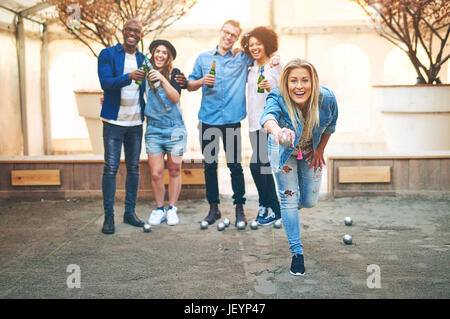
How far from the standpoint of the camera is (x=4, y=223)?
207 inches

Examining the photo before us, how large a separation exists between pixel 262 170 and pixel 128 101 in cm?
131

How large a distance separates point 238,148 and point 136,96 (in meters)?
0.99

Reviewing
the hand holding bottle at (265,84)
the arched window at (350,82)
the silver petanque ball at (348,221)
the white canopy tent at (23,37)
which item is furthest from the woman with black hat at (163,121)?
the arched window at (350,82)

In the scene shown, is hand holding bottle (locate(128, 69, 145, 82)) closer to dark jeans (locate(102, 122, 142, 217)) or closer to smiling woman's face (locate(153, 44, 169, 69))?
smiling woman's face (locate(153, 44, 169, 69))

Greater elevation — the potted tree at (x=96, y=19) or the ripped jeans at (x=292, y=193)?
the potted tree at (x=96, y=19)

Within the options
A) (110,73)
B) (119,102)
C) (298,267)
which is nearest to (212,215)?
(119,102)

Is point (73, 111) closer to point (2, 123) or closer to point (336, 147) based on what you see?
point (2, 123)

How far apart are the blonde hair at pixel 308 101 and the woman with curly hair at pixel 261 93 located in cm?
105

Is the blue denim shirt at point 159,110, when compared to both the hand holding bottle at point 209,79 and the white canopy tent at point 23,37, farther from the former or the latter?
the white canopy tent at point 23,37

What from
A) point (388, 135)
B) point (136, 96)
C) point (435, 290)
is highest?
point (136, 96)

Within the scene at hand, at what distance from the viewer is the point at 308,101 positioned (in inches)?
140

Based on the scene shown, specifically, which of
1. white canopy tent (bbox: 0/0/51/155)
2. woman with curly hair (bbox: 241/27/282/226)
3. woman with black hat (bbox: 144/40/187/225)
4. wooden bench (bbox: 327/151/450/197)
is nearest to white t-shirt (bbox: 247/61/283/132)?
woman with curly hair (bbox: 241/27/282/226)

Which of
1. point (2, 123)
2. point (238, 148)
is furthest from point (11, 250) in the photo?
point (2, 123)

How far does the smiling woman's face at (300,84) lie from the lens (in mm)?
3467
